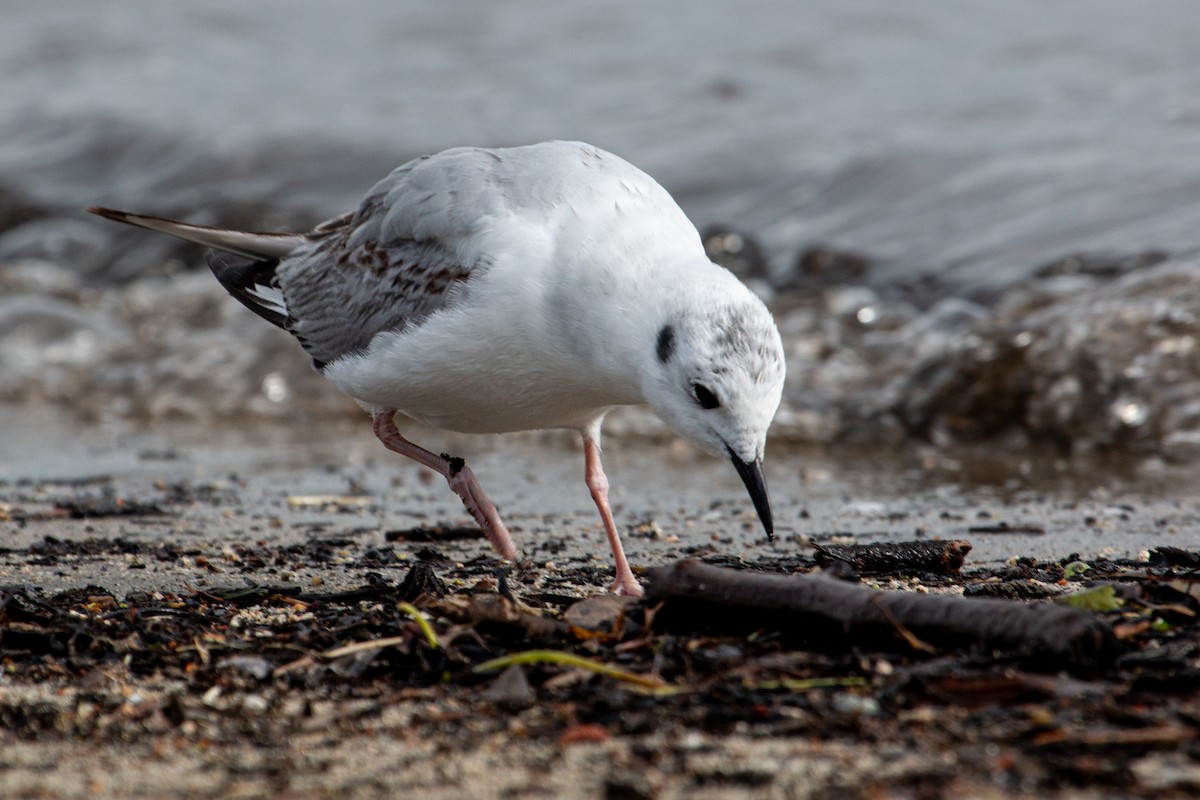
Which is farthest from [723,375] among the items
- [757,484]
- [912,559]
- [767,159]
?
[767,159]

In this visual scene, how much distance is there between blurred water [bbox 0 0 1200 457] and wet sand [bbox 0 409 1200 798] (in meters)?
0.91

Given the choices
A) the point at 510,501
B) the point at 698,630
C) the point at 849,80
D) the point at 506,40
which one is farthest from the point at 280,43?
the point at 698,630

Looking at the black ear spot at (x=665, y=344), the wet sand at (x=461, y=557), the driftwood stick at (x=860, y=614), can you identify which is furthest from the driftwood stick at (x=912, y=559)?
the driftwood stick at (x=860, y=614)

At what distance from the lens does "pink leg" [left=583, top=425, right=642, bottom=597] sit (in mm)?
4609

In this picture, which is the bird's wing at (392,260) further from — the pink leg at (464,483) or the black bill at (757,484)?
the black bill at (757,484)

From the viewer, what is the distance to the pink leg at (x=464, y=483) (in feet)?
16.9

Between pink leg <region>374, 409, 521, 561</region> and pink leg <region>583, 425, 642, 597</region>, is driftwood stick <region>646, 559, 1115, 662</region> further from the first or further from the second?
pink leg <region>374, 409, 521, 561</region>

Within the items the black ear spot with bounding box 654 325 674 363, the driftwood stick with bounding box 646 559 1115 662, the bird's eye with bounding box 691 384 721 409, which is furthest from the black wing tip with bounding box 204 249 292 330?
the driftwood stick with bounding box 646 559 1115 662

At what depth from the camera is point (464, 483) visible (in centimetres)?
544

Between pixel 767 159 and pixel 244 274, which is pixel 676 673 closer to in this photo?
pixel 244 274

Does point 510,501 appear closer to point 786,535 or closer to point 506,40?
point 786,535

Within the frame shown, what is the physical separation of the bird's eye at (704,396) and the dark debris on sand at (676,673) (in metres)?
0.63

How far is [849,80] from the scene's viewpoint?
568 inches

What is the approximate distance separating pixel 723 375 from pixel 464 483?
66.2 inches
